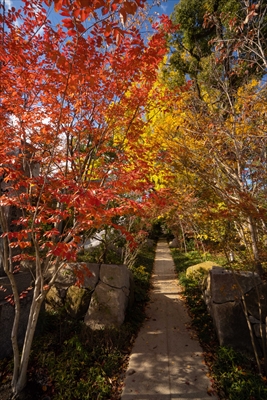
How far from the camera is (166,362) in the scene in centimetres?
392

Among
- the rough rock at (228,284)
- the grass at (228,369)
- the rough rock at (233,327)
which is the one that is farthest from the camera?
the rough rock at (228,284)

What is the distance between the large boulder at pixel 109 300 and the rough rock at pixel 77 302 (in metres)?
0.20

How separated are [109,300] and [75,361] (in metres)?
1.49

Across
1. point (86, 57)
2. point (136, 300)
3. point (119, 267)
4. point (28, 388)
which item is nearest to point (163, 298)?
point (136, 300)

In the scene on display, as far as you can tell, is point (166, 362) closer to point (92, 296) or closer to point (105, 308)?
point (105, 308)

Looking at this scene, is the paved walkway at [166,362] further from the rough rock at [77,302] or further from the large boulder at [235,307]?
the rough rock at [77,302]

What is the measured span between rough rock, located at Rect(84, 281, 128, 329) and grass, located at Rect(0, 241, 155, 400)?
19 cm

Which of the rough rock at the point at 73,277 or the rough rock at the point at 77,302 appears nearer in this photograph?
the rough rock at the point at 77,302

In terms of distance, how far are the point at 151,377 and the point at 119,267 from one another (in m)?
2.44

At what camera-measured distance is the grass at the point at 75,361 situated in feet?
10.8

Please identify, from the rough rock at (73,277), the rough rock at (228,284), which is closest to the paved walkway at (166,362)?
the rough rock at (228,284)

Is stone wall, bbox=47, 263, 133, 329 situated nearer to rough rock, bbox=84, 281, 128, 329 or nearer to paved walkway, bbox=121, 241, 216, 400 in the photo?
rough rock, bbox=84, 281, 128, 329

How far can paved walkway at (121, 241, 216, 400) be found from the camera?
3.24 m

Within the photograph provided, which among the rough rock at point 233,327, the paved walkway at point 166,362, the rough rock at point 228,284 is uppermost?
the rough rock at point 228,284
